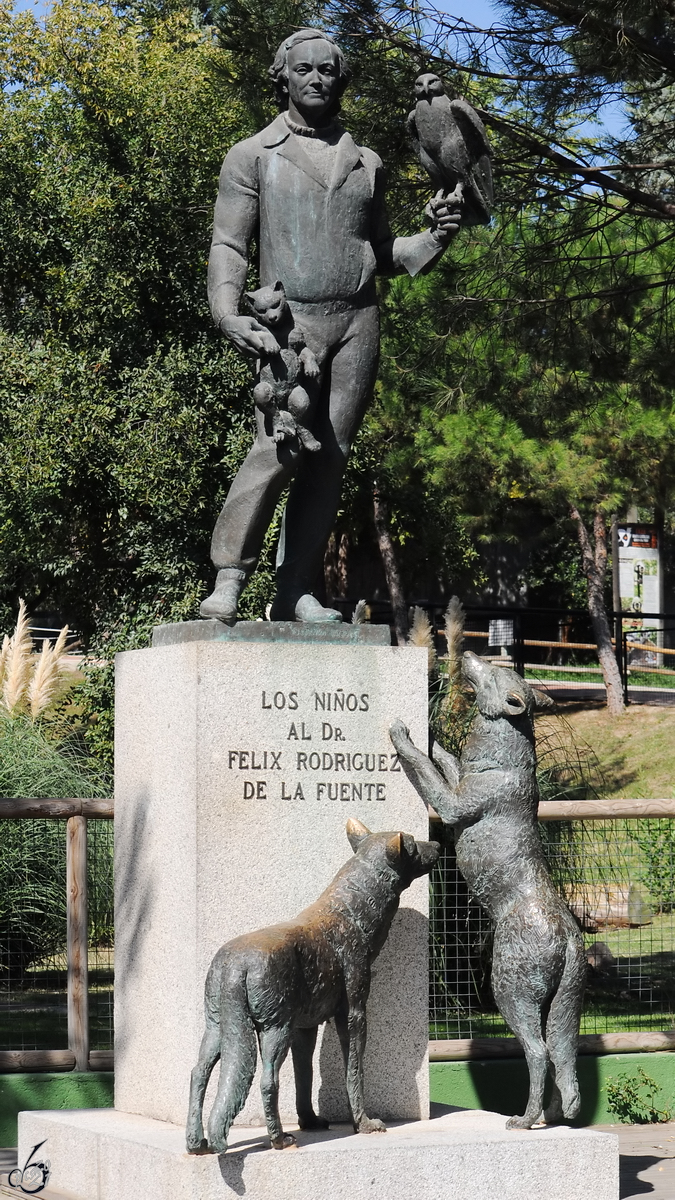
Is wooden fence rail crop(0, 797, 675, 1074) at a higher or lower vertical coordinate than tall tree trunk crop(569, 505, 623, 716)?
lower

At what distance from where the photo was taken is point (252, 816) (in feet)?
17.6

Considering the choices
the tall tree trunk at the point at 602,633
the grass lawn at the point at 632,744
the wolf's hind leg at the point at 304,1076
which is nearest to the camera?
the wolf's hind leg at the point at 304,1076

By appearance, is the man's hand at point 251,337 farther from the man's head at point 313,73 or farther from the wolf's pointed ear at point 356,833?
the wolf's pointed ear at point 356,833

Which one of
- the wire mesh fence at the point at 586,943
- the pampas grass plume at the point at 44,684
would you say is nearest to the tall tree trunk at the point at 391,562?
the pampas grass plume at the point at 44,684

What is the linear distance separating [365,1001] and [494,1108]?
2.95 meters

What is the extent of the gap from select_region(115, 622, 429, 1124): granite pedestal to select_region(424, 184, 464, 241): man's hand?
149 cm

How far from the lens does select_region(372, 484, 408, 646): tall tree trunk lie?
24.1 meters

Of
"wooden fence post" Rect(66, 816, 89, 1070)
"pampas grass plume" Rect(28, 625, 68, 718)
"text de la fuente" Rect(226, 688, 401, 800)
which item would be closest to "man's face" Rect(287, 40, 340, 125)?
"text de la fuente" Rect(226, 688, 401, 800)

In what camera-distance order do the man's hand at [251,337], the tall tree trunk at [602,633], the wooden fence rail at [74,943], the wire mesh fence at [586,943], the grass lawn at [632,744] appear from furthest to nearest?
1. the tall tree trunk at [602,633]
2. the grass lawn at [632,744]
3. the wire mesh fence at [586,943]
4. the wooden fence rail at [74,943]
5. the man's hand at [251,337]

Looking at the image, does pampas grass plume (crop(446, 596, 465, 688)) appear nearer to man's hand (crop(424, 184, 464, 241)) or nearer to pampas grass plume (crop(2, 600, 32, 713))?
man's hand (crop(424, 184, 464, 241))

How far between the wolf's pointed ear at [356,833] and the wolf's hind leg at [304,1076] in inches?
24.2

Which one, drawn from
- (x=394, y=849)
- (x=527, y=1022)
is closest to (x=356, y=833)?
(x=394, y=849)

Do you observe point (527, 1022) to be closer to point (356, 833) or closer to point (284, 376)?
point (356, 833)

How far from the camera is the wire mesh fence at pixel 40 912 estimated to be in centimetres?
898
